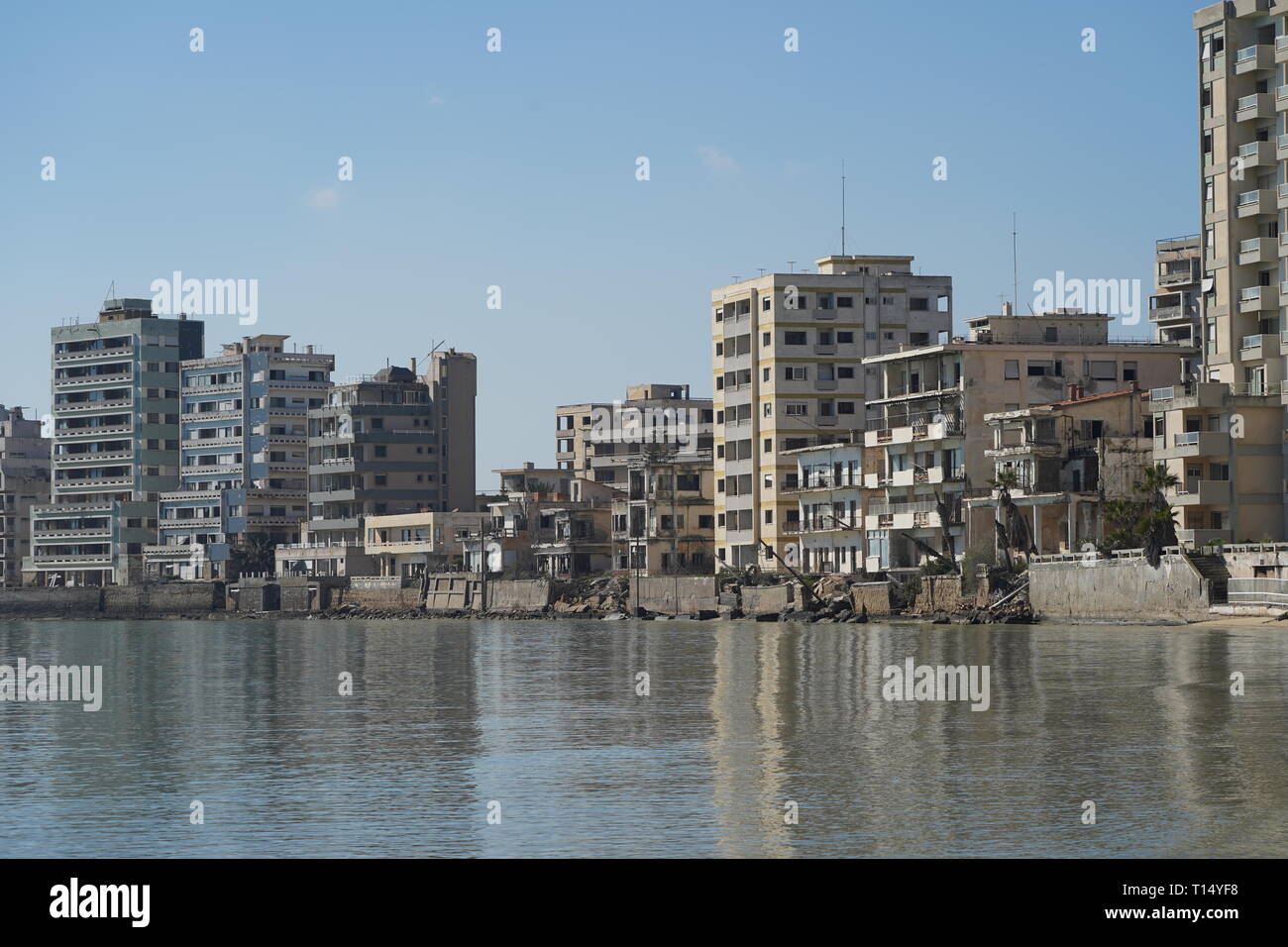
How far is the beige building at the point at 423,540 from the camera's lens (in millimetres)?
165750

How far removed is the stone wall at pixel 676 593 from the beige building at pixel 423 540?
994 inches

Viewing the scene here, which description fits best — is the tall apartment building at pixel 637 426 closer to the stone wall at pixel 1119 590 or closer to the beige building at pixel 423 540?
the beige building at pixel 423 540

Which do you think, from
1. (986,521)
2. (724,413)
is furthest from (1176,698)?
(724,413)

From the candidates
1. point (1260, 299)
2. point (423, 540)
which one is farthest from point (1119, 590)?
point (423, 540)

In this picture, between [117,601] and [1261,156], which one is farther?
[117,601]

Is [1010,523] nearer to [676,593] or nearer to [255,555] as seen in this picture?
[676,593]

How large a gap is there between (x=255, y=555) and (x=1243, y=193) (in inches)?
4668

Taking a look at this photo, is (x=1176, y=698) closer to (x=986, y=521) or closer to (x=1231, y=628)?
(x=1231, y=628)

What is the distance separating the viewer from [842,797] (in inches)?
1251

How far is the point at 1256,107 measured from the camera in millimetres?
97312

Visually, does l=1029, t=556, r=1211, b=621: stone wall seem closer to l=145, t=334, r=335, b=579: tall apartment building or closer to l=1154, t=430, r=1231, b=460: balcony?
l=1154, t=430, r=1231, b=460: balcony

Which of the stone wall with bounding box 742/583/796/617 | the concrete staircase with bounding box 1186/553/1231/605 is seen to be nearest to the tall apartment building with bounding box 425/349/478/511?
the stone wall with bounding box 742/583/796/617

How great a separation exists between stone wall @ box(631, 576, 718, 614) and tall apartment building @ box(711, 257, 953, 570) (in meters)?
5.15

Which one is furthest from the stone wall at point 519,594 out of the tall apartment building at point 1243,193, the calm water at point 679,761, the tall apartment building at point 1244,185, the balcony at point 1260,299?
the calm water at point 679,761
